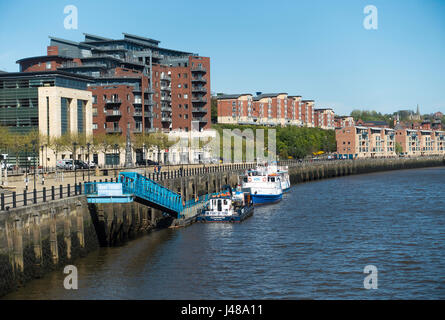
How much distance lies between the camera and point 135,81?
13425cm

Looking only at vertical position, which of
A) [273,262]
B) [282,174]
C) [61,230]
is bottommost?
[273,262]

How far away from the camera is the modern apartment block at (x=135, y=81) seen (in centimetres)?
12988

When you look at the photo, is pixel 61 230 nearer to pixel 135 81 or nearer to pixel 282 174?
pixel 282 174

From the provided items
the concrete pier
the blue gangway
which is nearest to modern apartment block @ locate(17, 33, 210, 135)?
the concrete pier

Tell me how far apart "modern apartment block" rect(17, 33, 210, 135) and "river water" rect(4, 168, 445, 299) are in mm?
76349

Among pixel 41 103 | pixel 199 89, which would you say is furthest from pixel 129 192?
pixel 199 89

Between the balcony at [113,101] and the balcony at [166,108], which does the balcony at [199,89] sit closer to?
the balcony at [166,108]

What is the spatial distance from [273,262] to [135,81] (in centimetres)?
10057

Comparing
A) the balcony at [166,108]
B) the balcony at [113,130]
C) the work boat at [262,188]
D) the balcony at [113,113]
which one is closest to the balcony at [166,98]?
the balcony at [166,108]

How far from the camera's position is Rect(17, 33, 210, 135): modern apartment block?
12988cm

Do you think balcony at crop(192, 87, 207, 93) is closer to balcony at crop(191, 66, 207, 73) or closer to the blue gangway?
balcony at crop(191, 66, 207, 73)

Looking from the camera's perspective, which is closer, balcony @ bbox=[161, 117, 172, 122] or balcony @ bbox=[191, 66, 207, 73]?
balcony @ bbox=[161, 117, 172, 122]

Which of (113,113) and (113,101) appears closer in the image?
(113,101)

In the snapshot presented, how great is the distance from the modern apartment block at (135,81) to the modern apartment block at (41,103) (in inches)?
777
